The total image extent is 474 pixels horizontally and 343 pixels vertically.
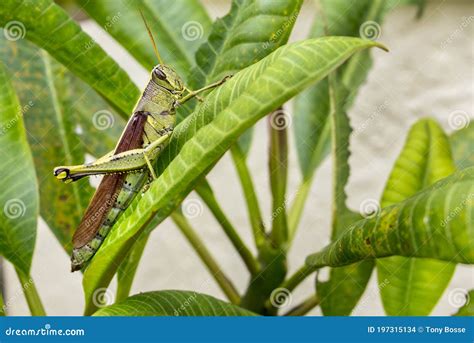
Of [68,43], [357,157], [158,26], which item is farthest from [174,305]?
[357,157]

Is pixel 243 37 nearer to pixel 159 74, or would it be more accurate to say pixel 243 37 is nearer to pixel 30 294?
pixel 159 74

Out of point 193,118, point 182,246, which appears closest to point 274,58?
point 193,118

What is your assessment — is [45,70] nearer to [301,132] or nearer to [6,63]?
[6,63]

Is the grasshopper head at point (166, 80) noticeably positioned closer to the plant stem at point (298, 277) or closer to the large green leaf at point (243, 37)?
the large green leaf at point (243, 37)

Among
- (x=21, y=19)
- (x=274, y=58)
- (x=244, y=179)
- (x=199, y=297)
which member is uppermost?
(x=21, y=19)

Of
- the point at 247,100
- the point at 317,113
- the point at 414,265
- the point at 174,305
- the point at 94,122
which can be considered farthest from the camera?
the point at 317,113

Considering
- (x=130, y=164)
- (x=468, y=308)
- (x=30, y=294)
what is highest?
(x=130, y=164)

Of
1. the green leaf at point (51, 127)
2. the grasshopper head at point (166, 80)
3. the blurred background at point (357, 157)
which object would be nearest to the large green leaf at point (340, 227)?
the blurred background at point (357, 157)
